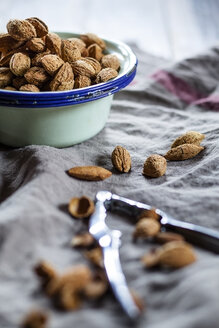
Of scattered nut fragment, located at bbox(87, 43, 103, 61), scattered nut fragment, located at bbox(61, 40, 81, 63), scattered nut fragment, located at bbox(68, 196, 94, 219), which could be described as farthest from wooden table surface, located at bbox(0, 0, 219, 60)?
scattered nut fragment, located at bbox(68, 196, 94, 219)

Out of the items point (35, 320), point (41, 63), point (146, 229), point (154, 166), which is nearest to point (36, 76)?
point (41, 63)

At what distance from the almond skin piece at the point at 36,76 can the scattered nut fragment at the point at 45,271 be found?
1.33 ft

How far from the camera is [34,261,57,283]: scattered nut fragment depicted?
609 mm

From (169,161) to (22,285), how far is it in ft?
1.38

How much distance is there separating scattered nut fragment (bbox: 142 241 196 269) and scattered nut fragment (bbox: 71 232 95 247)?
82mm

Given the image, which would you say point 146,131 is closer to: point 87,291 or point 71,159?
point 71,159

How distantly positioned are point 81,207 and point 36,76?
289 mm

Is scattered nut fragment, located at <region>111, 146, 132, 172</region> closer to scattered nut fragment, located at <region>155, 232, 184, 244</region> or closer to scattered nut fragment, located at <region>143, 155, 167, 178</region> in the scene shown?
scattered nut fragment, located at <region>143, 155, 167, 178</region>

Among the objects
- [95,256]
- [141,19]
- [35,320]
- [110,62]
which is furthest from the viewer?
[141,19]

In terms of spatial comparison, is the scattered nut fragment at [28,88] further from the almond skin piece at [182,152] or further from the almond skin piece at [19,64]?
the almond skin piece at [182,152]

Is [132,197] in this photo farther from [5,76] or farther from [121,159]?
[5,76]

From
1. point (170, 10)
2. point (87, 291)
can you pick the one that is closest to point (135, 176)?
point (87, 291)

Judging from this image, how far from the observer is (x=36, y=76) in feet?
2.98

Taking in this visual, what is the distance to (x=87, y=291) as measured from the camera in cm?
59
